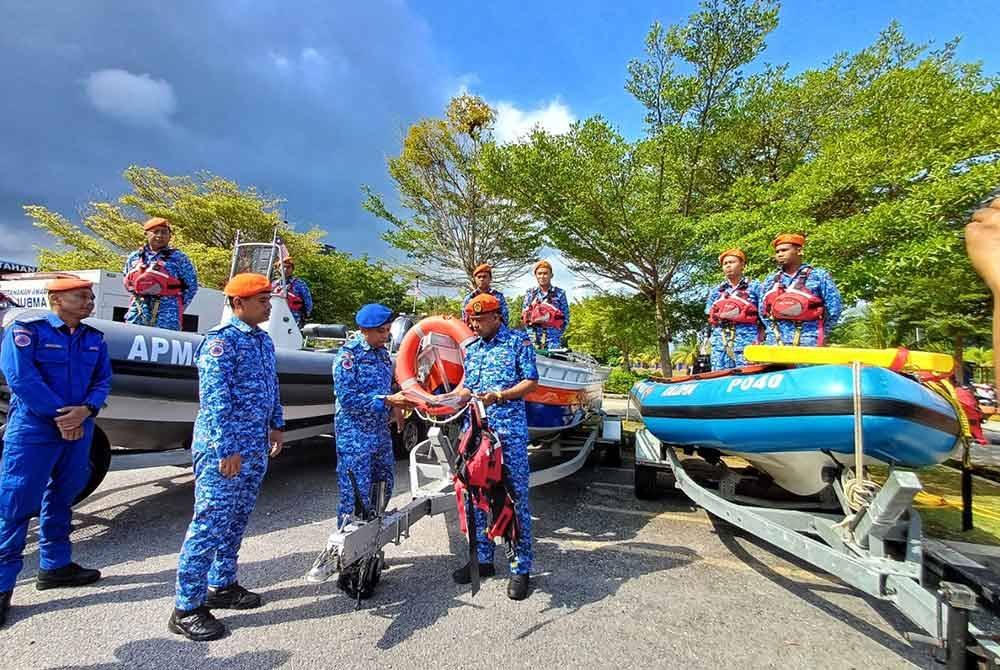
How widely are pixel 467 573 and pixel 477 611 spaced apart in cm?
32

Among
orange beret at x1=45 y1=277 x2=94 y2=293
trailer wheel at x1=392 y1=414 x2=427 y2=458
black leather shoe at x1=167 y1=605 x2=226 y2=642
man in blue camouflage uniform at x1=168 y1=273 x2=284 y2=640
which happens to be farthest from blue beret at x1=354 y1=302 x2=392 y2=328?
trailer wheel at x1=392 y1=414 x2=427 y2=458

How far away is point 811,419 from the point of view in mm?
2244

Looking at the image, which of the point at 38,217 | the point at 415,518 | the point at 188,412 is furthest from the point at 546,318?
the point at 38,217

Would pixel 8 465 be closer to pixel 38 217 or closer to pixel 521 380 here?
pixel 521 380

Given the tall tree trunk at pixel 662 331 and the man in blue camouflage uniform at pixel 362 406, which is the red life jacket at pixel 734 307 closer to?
the man in blue camouflage uniform at pixel 362 406

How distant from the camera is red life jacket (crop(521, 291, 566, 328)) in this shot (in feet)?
17.7

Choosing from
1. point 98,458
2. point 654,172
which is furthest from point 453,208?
point 98,458

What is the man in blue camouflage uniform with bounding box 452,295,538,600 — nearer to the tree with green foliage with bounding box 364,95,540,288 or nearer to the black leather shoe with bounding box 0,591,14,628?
the black leather shoe with bounding box 0,591,14,628

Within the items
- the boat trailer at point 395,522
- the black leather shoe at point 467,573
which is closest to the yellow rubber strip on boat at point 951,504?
the boat trailer at point 395,522

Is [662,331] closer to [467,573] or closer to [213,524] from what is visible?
[467,573]

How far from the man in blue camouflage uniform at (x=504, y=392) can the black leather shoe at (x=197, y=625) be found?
3.76ft

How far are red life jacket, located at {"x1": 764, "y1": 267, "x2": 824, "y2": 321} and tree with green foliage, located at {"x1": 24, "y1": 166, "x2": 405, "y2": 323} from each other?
1619 cm

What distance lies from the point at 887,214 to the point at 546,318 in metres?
4.13

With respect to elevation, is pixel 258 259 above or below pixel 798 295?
above
